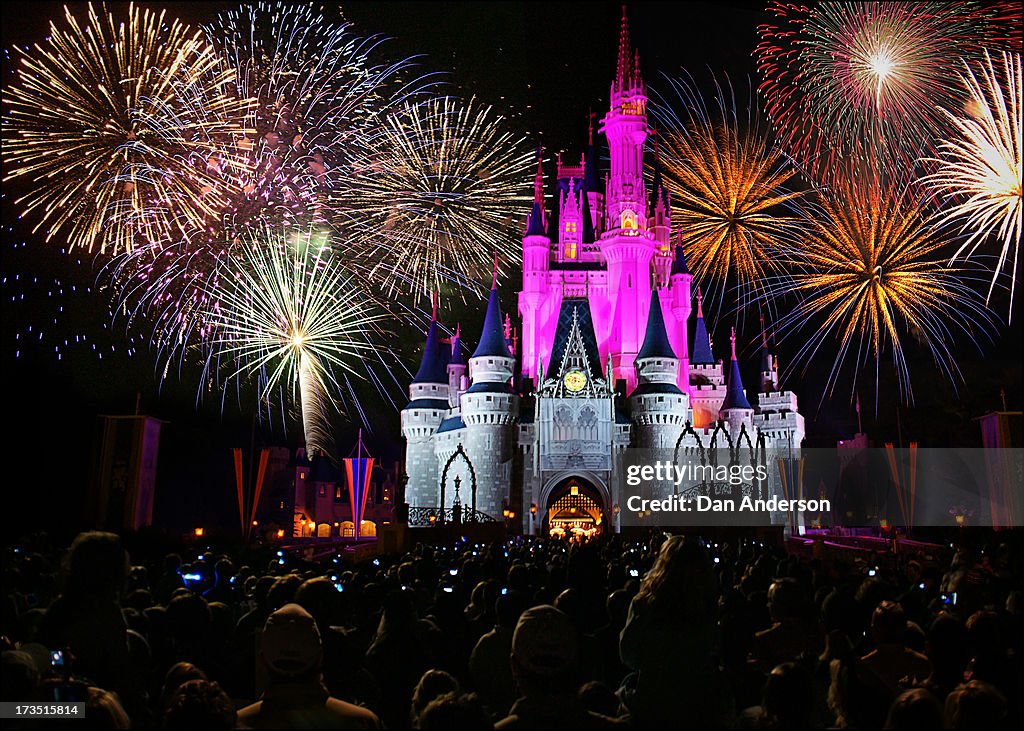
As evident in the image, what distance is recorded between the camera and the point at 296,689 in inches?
182

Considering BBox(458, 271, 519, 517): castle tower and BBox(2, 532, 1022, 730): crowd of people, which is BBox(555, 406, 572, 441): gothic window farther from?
BBox(2, 532, 1022, 730): crowd of people

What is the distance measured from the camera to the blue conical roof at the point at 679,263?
75.1m

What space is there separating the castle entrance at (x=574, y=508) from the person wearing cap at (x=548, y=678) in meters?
57.2

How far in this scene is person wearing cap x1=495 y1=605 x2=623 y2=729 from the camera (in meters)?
4.58

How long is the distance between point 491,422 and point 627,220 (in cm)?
1844

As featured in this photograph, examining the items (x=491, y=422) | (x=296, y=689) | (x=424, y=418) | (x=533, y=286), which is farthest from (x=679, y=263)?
(x=296, y=689)

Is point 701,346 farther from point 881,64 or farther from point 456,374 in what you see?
point 881,64

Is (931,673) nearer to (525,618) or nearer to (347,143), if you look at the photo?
(525,618)

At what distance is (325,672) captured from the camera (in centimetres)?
663

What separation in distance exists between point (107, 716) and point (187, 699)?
0.41 meters

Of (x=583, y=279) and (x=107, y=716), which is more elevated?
(x=583, y=279)

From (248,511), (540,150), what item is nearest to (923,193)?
(248,511)

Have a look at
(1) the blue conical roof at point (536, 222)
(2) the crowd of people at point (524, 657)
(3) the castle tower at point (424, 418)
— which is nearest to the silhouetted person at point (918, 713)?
(2) the crowd of people at point (524, 657)

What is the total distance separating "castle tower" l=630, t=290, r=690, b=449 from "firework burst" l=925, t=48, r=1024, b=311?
3875 centimetres
